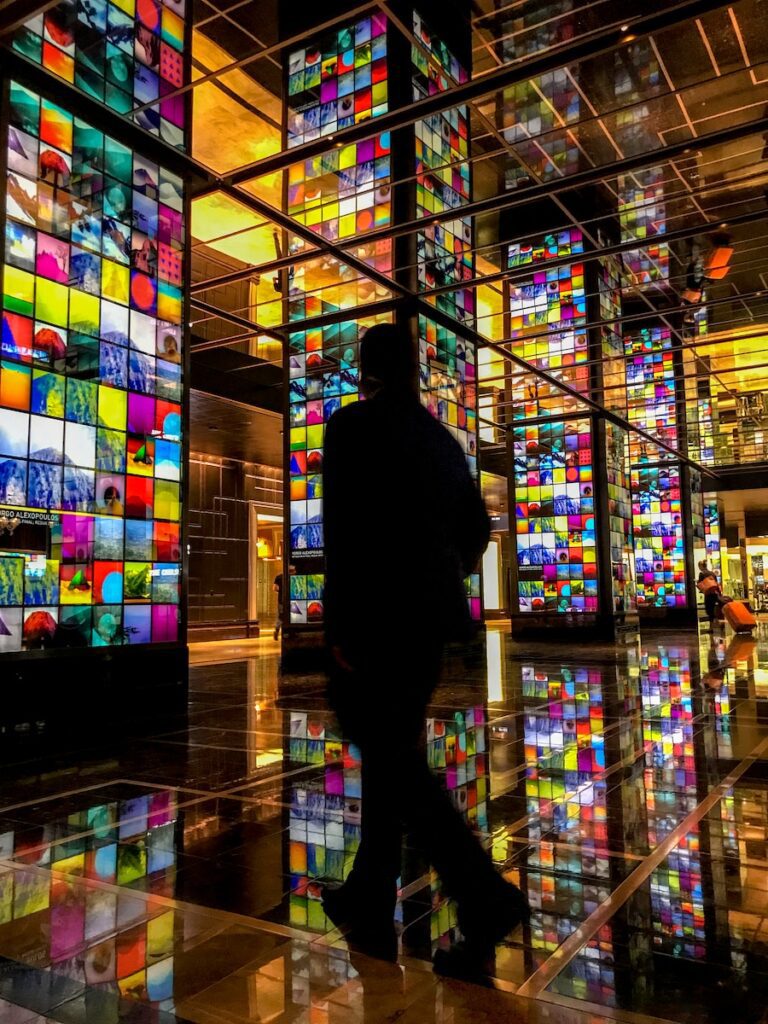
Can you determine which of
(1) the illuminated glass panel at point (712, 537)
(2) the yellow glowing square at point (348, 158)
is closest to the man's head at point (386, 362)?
(2) the yellow glowing square at point (348, 158)

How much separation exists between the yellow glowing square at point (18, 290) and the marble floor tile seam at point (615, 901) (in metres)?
5.48

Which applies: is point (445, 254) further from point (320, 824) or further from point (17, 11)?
point (320, 824)

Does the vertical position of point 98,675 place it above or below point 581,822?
above

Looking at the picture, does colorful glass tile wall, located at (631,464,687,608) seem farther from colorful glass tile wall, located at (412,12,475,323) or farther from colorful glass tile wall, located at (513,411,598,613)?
colorful glass tile wall, located at (412,12,475,323)

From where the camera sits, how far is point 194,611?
68.6ft

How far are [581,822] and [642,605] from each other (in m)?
22.7

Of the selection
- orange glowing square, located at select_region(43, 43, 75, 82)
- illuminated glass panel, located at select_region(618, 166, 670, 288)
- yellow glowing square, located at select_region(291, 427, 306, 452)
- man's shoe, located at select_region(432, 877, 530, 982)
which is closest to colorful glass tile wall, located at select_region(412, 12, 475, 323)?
illuminated glass panel, located at select_region(618, 166, 670, 288)

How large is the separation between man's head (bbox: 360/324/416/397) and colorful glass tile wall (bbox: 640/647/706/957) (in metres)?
1.82

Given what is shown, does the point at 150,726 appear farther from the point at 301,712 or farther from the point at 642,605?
the point at 642,605

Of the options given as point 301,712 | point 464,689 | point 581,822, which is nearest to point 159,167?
point 301,712

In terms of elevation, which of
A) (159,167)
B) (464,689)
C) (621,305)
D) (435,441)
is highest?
(621,305)

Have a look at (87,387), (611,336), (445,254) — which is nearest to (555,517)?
(611,336)

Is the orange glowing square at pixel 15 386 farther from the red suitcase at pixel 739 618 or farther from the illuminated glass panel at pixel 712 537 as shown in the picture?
the illuminated glass panel at pixel 712 537

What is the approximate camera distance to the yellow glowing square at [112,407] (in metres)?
6.53
